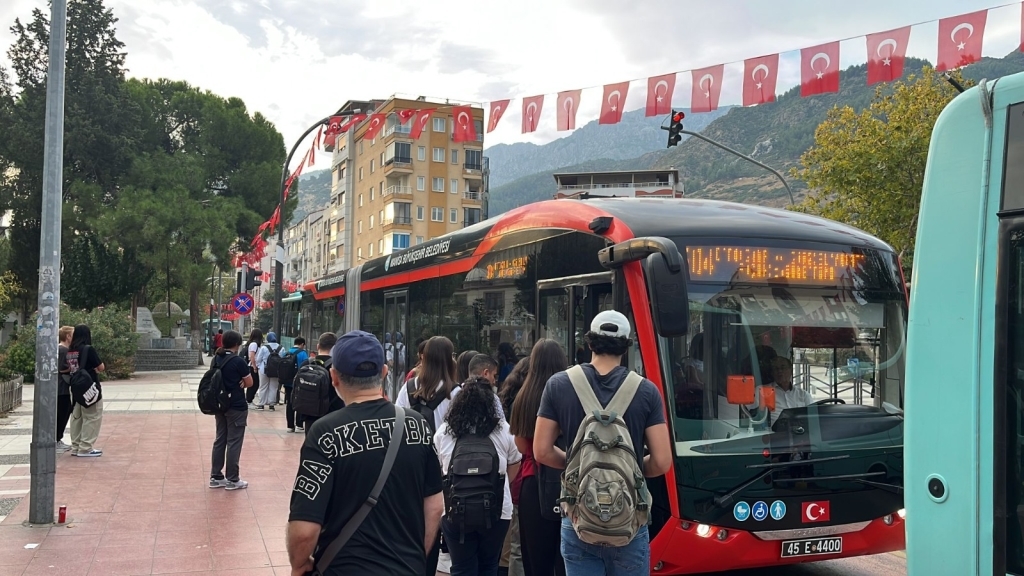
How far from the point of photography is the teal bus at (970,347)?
9.19 ft

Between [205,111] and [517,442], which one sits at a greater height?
[205,111]

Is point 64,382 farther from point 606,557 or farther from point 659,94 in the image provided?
point 606,557

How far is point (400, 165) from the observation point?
2675 inches

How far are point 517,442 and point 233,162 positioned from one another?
141 feet

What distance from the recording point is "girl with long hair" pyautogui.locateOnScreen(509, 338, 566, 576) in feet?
15.9

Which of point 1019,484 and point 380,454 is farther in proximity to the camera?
point 380,454

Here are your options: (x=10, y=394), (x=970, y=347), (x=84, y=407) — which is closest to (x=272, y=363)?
(x=10, y=394)

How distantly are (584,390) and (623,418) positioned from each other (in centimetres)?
22

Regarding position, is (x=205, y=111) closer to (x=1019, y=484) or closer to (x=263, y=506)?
(x=263, y=506)

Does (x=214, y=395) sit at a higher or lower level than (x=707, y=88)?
lower

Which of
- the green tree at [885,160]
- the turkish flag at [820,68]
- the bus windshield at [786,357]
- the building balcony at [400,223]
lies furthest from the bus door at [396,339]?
the building balcony at [400,223]

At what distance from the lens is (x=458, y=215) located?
71.2 meters

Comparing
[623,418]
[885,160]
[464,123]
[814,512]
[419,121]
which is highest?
[885,160]

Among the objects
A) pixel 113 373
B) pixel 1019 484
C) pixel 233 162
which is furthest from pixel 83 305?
pixel 1019 484
